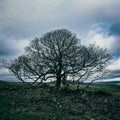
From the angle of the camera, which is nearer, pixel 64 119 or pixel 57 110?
pixel 64 119

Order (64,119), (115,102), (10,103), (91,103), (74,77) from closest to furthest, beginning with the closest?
(64,119) < (10,103) < (91,103) < (115,102) < (74,77)

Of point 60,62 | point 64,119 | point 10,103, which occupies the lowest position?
point 64,119

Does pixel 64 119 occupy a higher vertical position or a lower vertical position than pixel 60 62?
lower

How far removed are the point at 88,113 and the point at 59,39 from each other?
23.6m

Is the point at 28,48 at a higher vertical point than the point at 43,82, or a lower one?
higher

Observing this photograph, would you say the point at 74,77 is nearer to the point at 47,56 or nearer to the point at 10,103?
the point at 47,56

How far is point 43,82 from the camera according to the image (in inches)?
1762

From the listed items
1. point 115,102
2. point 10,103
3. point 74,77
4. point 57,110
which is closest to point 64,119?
point 57,110

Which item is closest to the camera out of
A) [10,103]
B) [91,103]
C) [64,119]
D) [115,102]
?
[64,119]

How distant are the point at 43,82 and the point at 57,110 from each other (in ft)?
76.5

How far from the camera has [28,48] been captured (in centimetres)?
4544

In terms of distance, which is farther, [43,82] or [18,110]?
[43,82]

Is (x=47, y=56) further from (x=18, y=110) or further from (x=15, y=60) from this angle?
(x=18, y=110)

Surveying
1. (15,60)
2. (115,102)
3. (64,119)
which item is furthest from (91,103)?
(15,60)
